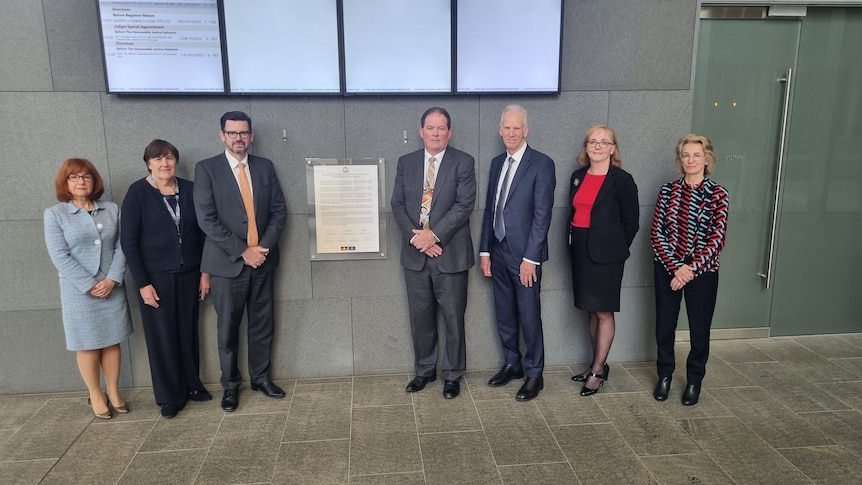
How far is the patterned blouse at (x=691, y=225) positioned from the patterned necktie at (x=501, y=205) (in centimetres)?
92

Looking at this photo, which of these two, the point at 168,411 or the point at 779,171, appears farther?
the point at 779,171

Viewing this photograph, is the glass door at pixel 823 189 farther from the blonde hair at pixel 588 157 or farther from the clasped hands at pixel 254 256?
the clasped hands at pixel 254 256

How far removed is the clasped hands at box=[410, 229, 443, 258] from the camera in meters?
3.29

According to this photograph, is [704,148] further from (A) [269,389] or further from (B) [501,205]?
(A) [269,389]

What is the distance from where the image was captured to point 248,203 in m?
3.23

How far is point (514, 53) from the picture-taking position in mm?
3494

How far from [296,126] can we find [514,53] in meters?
1.47

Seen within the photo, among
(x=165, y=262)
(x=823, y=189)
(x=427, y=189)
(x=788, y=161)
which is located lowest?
(x=165, y=262)

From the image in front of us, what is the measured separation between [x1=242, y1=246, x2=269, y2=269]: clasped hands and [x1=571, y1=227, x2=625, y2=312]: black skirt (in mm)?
1907

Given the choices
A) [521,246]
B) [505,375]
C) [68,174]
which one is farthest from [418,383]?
[68,174]

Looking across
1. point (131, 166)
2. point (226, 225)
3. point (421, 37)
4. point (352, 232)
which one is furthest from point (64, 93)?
point (421, 37)

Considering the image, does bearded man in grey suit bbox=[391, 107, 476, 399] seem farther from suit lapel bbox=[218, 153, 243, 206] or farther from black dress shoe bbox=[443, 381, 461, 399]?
suit lapel bbox=[218, 153, 243, 206]

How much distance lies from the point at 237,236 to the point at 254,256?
0.51 ft

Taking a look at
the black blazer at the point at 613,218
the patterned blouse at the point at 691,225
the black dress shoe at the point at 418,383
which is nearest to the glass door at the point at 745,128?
the patterned blouse at the point at 691,225
